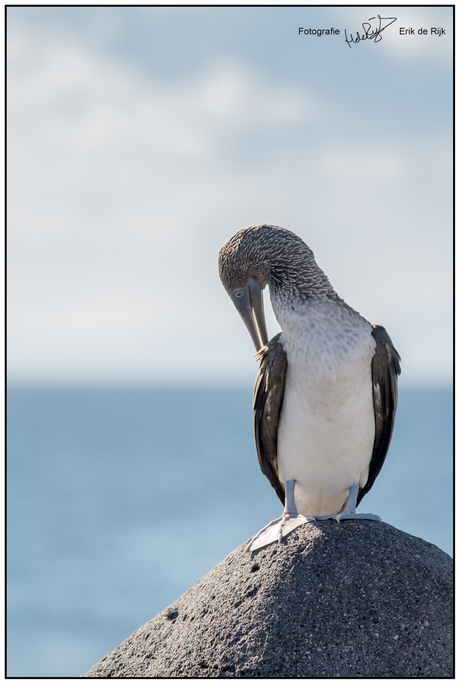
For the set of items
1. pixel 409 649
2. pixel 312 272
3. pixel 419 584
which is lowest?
pixel 409 649

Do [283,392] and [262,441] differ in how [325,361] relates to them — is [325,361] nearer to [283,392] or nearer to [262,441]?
[283,392]

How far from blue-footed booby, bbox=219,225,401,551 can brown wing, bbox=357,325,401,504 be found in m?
0.01

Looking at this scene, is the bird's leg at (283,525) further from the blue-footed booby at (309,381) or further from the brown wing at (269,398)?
the brown wing at (269,398)

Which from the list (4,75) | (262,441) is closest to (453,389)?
(262,441)

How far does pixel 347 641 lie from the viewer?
237 inches

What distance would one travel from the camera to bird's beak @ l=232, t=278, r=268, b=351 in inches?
298

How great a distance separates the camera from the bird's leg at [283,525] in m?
6.83

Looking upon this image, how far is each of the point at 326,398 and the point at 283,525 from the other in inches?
53.7

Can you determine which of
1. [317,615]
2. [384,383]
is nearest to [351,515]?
[317,615]

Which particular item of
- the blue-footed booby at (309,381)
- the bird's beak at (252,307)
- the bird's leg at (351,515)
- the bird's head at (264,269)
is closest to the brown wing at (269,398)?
the blue-footed booby at (309,381)

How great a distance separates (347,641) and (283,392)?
242cm

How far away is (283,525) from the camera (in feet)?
23.0

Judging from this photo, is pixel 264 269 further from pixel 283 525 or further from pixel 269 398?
pixel 283 525

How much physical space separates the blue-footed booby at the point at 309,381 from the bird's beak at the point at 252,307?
0.01m
